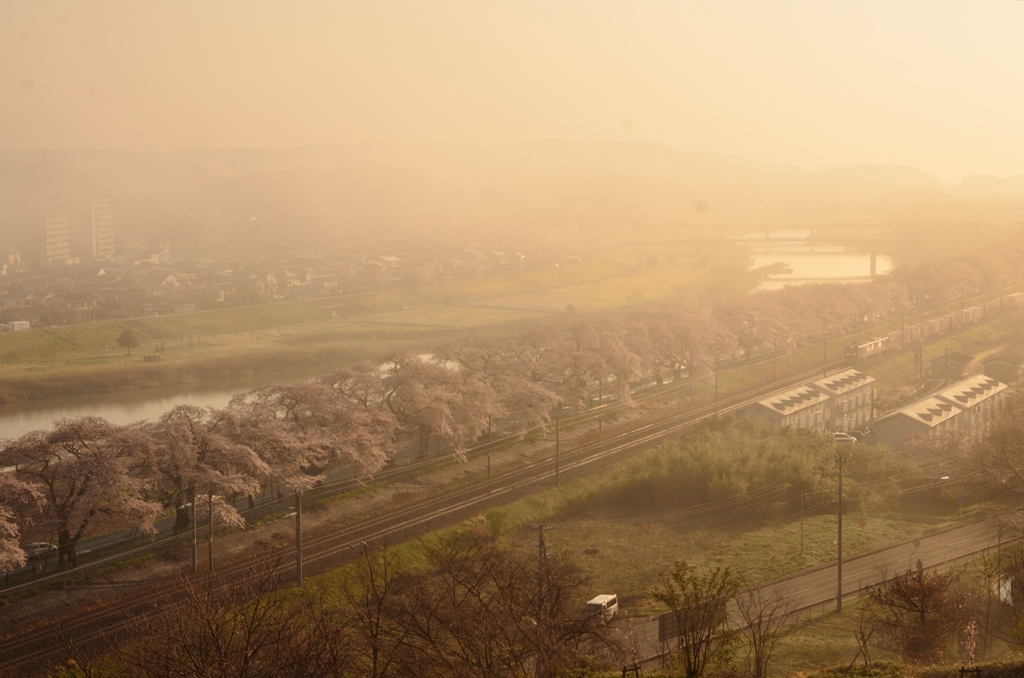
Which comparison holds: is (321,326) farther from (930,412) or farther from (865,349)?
(930,412)

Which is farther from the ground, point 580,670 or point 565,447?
point 580,670

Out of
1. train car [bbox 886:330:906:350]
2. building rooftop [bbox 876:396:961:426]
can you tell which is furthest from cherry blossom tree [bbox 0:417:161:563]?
train car [bbox 886:330:906:350]

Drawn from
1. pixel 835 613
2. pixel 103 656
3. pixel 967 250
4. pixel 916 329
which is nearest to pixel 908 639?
pixel 835 613

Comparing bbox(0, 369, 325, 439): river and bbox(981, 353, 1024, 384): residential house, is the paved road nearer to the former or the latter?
bbox(981, 353, 1024, 384): residential house

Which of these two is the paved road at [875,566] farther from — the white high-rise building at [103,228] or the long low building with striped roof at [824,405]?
the white high-rise building at [103,228]

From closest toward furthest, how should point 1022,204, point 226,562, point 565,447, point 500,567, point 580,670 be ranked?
point 580,670 < point 500,567 < point 226,562 < point 565,447 < point 1022,204

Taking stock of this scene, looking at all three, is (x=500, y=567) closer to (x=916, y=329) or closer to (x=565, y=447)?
(x=565, y=447)

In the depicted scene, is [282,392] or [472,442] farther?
[472,442]
